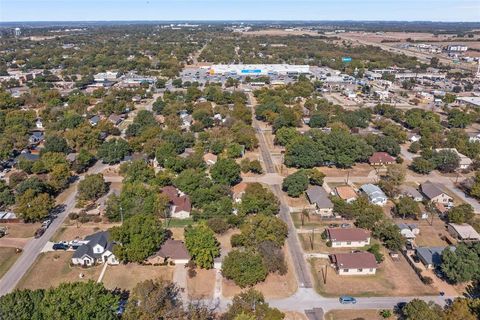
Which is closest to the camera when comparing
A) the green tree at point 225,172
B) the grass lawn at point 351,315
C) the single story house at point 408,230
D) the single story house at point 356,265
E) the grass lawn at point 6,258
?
the grass lawn at point 351,315

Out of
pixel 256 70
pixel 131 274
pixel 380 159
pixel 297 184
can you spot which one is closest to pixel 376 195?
pixel 297 184

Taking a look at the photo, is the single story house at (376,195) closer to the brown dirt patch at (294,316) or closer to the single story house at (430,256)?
the single story house at (430,256)

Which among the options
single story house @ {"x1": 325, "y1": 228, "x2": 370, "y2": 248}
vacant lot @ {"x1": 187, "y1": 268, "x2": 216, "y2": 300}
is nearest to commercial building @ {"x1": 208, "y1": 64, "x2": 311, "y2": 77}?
single story house @ {"x1": 325, "y1": 228, "x2": 370, "y2": 248}

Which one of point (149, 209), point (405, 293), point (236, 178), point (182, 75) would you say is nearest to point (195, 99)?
point (182, 75)

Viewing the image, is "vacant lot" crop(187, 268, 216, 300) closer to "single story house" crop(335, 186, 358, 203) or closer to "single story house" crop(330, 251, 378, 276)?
"single story house" crop(330, 251, 378, 276)

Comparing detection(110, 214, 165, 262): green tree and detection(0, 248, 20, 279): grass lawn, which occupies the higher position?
detection(110, 214, 165, 262): green tree

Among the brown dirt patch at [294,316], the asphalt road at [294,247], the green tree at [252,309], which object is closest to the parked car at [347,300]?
the asphalt road at [294,247]
